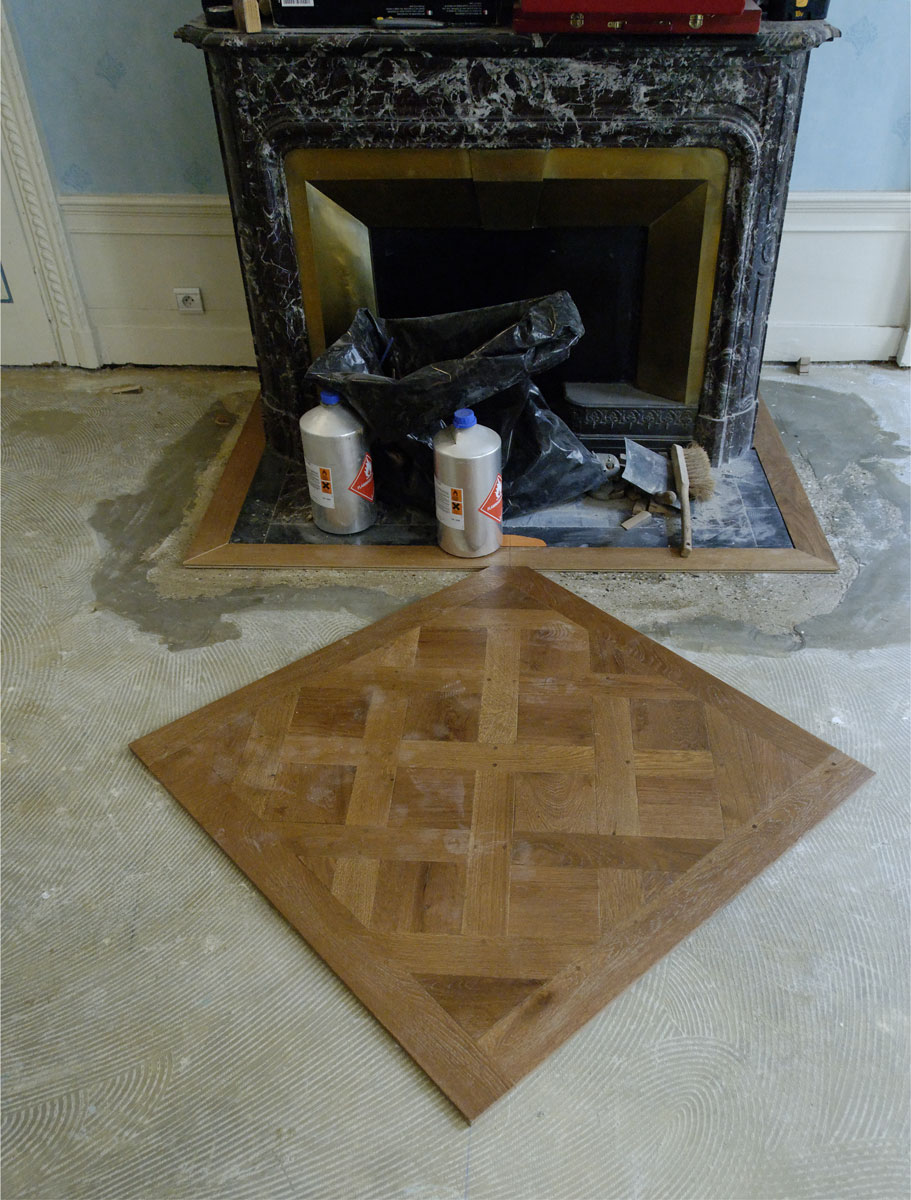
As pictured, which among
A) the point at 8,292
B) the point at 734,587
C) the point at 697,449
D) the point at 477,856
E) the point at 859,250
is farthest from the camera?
the point at 8,292

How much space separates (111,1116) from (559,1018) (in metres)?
0.58

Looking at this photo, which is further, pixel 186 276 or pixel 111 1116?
pixel 186 276

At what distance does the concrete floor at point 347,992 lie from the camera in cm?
107

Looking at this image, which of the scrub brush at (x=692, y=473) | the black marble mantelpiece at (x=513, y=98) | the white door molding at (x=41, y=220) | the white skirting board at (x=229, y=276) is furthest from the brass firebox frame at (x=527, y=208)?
the white door molding at (x=41, y=220)

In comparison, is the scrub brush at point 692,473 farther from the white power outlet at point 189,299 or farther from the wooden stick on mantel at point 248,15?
the white power outlet at point 189,299

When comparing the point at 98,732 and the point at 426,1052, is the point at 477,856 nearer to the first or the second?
the point at 426,1052

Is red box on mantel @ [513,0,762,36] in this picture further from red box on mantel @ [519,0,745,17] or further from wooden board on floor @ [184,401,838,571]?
wooden board on floor @ [184,401,838,571]

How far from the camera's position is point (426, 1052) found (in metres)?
1.15

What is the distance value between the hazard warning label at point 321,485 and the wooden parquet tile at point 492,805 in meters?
0.36

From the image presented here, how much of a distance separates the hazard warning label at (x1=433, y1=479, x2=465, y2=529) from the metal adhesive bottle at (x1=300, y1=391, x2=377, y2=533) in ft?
0.62

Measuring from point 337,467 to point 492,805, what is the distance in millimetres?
888

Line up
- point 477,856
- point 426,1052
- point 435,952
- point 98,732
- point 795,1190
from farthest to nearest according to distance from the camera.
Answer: point 98,732 → point 477,856 → point 435,952 → point 426,1052 → point 795,1190

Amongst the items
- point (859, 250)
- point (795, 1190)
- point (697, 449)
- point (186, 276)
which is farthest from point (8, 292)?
point (795, 1190)

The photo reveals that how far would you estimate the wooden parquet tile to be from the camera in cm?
122
